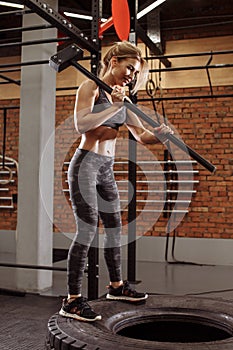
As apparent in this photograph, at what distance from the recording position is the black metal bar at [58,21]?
242 cm

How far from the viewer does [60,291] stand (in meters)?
4.12

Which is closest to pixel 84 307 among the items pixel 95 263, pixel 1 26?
pixel 95 263

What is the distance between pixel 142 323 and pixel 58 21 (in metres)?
1.85

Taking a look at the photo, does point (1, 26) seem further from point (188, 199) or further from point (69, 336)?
point (69, 336)

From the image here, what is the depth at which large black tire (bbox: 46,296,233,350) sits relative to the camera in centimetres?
158

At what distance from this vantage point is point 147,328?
6.82 ft

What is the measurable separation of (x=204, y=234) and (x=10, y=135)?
369 cm

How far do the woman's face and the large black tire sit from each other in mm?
1158

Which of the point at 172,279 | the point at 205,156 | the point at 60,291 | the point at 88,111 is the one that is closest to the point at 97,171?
the point at 88,111

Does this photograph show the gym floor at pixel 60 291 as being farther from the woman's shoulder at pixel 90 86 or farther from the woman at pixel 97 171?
the woman's shoulder at pixel 90 86

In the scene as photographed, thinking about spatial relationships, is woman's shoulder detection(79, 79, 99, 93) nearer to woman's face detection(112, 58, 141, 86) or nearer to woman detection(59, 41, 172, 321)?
woman detection(59, 41, 172, 321)

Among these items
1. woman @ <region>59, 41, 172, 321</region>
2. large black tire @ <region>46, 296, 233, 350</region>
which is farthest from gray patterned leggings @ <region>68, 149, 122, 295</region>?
large black tire @ <region>46, 296, 233, 350</region>

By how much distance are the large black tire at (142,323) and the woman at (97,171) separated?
9cm

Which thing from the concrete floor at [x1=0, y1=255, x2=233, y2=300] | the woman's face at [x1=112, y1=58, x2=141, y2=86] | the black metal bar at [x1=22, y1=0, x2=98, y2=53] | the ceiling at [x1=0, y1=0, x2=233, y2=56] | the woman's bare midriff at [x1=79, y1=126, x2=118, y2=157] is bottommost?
the concrete floor at [x1=0, y1=255, x2=233, y2=300]
